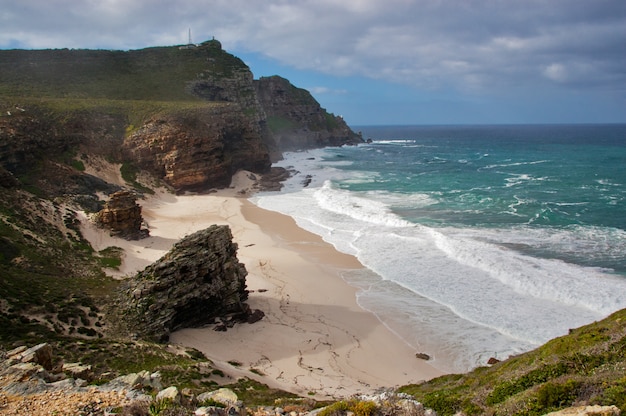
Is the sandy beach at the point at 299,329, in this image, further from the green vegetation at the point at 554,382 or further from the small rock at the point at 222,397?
the small rock at the point at 222,397

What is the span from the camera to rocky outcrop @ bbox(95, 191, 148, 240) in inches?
1187

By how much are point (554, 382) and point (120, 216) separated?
28668 millimetres

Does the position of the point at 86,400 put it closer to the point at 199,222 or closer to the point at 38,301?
the point at 38,301

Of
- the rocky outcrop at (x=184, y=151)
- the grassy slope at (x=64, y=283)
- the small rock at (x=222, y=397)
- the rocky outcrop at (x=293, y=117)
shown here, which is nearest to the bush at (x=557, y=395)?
the small rock at (x=222, y=397)

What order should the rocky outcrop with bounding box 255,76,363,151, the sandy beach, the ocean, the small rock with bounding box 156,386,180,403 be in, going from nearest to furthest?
the small rock with bounding box 156,386,180,403
the sandy beach
the ocean
the rocky outcrop with bounding box 255,76,363,151

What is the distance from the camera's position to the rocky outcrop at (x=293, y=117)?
114750 mm

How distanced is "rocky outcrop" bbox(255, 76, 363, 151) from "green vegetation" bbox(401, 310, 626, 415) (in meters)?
100

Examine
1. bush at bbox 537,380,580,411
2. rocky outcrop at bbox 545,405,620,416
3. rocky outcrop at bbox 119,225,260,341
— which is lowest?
rocky outcrop at bbox 119,225,260,341

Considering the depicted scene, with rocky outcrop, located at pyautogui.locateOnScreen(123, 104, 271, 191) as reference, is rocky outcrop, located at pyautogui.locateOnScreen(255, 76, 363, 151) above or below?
above

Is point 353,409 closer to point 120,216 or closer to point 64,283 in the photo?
point 64,283

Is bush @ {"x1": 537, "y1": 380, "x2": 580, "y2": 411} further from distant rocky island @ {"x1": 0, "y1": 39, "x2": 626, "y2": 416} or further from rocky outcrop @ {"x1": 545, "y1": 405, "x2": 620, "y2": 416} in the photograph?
rocky outcrop @ {"x1": 545, "y1": 405, "x2": 620, "y2": 416}

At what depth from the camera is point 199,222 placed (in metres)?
38.9

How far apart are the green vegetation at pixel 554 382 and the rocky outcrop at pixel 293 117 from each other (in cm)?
10045

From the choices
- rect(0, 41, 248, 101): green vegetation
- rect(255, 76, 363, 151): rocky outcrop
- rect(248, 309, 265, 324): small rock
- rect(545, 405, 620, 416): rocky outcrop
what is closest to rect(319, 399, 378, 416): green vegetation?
rect(545, 405, 620, 416): rocky outcrop
